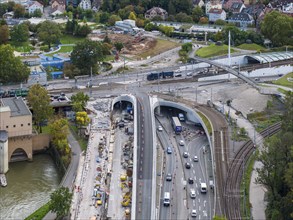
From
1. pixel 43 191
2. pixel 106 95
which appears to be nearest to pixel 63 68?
pixel 106 95

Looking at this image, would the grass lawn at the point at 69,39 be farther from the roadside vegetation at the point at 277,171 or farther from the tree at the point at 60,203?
the roadside vegetation at the point at 277,171

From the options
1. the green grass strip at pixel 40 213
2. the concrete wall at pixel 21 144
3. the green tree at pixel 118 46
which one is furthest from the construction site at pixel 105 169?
the green tree at pixel 118 46

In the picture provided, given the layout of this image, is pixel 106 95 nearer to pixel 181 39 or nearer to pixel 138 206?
pixel 138 206

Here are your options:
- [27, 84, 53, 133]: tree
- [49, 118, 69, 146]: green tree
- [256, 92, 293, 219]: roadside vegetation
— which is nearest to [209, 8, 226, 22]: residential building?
[27, 84, 53, 133]: tree

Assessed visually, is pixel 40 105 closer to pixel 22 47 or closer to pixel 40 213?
pixel 40 213

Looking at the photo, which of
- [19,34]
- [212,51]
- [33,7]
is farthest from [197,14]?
[19,34]

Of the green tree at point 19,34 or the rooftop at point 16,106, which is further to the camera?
the green tree at point 19,34
